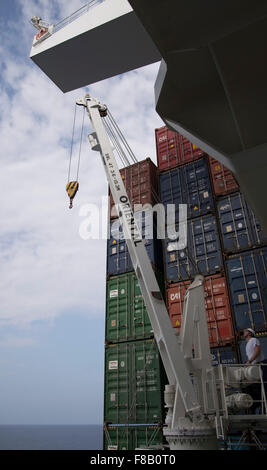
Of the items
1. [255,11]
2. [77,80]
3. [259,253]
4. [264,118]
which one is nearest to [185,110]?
[264,118]

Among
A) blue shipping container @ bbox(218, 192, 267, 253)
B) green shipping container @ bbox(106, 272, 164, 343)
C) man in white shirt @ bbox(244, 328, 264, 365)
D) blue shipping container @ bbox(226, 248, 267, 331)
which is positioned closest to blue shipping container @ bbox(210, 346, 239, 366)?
blue shipping container @ bbox(226, 248, 267, 331)

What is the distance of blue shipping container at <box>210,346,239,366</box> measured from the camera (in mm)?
10531

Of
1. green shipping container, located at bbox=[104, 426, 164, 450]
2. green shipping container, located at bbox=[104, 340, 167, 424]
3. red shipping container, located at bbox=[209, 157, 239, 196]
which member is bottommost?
green shipping container, located at bbox=[104, 426, 164, 450]

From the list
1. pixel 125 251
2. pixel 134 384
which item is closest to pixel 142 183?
pixel 125 251

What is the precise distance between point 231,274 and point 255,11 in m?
9.00

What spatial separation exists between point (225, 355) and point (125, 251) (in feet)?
20.1

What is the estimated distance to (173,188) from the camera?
1473 cm

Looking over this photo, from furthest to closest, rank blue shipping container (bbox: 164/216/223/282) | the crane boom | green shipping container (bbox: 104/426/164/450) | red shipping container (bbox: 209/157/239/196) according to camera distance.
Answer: red shipping container (bbox: 209/157/239/196) < blue shipping container (bbox: 164/216/223/282) < green shipping container (bbox: 104/426/164/450) < the crane boom

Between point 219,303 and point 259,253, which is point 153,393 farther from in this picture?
point 259,253

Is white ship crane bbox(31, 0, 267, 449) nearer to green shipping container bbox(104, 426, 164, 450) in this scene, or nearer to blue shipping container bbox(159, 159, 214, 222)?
green shipping container bbox(104, 426, 164, 450)

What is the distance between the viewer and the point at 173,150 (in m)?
15.8

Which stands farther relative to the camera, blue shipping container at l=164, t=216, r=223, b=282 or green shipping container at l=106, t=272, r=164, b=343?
green shipping container at l=106, t=272, r=164, b=343

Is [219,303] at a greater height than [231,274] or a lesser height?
lesser

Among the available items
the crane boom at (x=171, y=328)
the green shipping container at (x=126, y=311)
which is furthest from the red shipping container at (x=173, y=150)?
the crane boom at (x=171, y=328)
